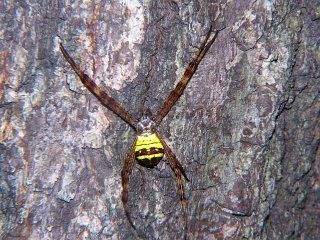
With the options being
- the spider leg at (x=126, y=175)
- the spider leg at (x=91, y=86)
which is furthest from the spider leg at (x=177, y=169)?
the spider leg at (x=91, y=86)

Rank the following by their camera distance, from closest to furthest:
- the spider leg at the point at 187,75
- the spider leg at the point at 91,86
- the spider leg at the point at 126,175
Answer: the spider leg at the point at 91,86 → the spider leg at the point at 126,175 → the spider leg at the point at 187,75

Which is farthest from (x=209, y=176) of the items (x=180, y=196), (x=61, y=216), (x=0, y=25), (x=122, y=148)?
(x=0, y=25)

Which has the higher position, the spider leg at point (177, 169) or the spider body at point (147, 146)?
the spider body at point (147, 146)

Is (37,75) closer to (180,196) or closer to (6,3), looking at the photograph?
(6,3)

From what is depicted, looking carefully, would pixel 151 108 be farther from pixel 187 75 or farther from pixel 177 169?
pixel 177 169

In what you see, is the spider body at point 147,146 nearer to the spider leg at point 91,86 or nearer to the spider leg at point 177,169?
the spider leg at point 177,169

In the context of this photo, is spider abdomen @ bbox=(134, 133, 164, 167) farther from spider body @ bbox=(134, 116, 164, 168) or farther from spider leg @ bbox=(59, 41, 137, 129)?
spider leg @ bbox=(59, 41, 137, 129)

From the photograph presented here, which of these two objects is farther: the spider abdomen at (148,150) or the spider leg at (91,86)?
the spider abdomen at (148,150)

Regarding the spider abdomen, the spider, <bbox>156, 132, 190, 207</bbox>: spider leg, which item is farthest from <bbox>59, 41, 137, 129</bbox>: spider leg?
<bbox>156, 132, 190, 207</bbox>: spider leg
